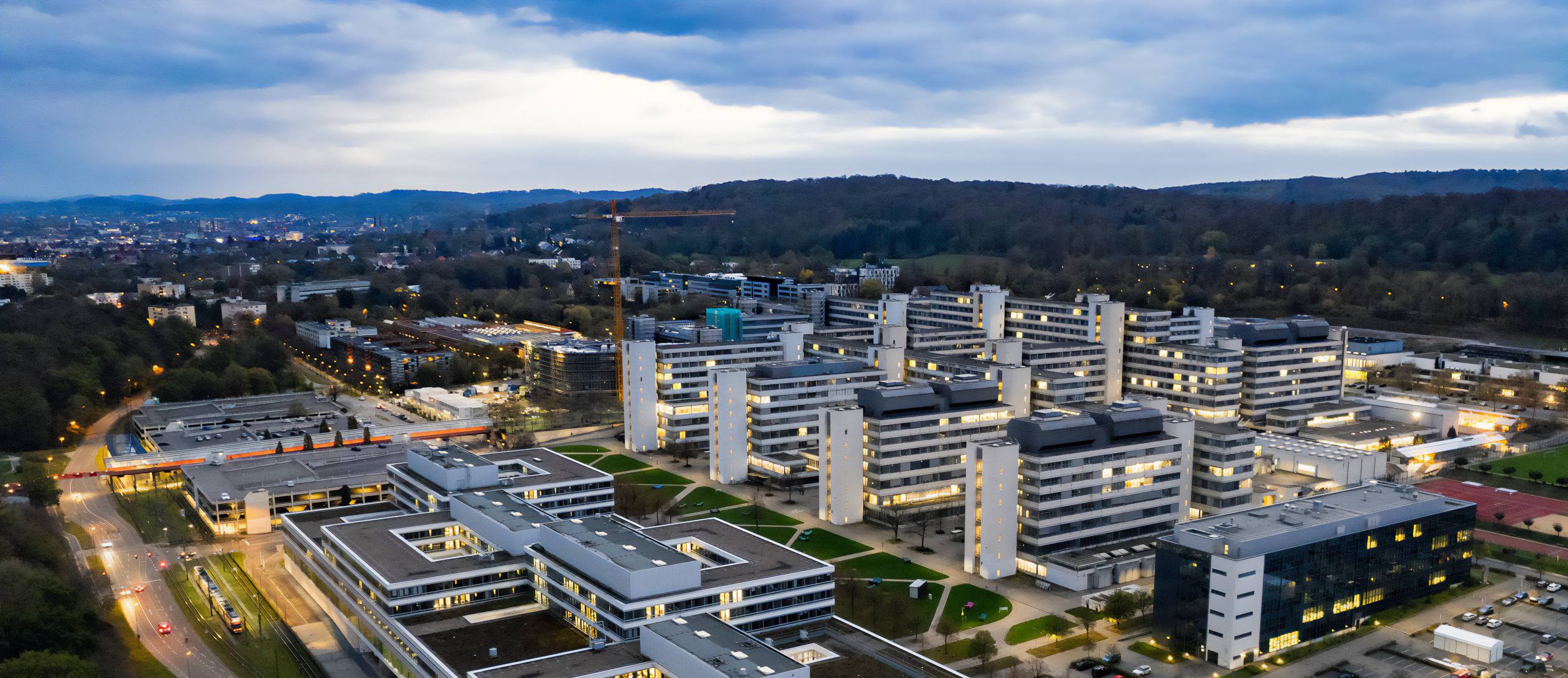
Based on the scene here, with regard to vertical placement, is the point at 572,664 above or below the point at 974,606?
above

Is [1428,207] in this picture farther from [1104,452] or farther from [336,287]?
[336,287]

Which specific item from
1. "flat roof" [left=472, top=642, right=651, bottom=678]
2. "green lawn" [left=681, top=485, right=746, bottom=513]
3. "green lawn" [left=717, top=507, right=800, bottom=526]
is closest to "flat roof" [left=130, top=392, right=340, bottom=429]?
"green lawn" [left=681, top=485, right=746, bottom=513]

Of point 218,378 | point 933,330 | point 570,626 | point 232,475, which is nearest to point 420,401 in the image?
point 218,378

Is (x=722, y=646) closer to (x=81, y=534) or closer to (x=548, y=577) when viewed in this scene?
(x=548, y=577)

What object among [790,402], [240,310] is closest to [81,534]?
[790,402]

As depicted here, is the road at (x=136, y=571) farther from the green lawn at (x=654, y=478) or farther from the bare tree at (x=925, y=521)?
the bare tree at (x=925, y=521)

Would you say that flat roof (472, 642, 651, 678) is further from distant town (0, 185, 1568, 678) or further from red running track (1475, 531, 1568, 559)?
red running track (1475, 531, 1568, 559)

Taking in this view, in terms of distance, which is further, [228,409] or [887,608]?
[228,409]
